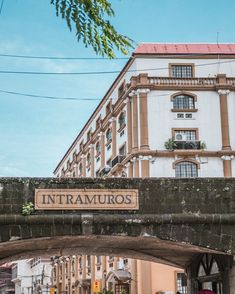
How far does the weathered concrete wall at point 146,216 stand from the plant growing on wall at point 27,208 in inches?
4.9

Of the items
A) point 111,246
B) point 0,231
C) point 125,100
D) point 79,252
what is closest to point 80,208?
point 0,231

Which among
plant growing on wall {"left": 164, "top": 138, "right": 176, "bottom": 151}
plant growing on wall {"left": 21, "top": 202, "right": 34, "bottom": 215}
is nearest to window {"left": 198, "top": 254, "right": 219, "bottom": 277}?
plant growing on wall {"left": 21, "top": 202, "right": 34, "bottom": 215}

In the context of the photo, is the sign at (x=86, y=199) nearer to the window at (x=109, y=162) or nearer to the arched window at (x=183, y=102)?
the arched window at (x=183, y=102)

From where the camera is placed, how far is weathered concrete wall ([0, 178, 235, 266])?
51.0ft

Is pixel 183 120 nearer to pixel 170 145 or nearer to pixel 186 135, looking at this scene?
pixel 186 135

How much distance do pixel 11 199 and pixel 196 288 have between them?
8.97m

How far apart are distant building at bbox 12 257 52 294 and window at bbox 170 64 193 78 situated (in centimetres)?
4090

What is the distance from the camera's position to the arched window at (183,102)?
38.4 metres

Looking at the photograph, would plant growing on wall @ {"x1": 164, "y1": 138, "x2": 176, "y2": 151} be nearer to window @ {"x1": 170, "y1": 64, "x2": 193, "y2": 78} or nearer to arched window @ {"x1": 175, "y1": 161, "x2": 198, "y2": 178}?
arched window @ {"x1": 175, "y1": 161, "x2": 198, "y2": 178}

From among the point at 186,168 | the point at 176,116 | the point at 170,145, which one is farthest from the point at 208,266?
the point at 176,116

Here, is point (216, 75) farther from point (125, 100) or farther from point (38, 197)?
point (38, 197)

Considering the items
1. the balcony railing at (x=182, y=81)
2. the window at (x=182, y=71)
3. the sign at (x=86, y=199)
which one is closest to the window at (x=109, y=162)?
the balcony railing at (x=182, y=81)

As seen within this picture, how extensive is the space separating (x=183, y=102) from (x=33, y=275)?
2145 inches

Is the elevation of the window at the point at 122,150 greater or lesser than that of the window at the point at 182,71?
lesser
